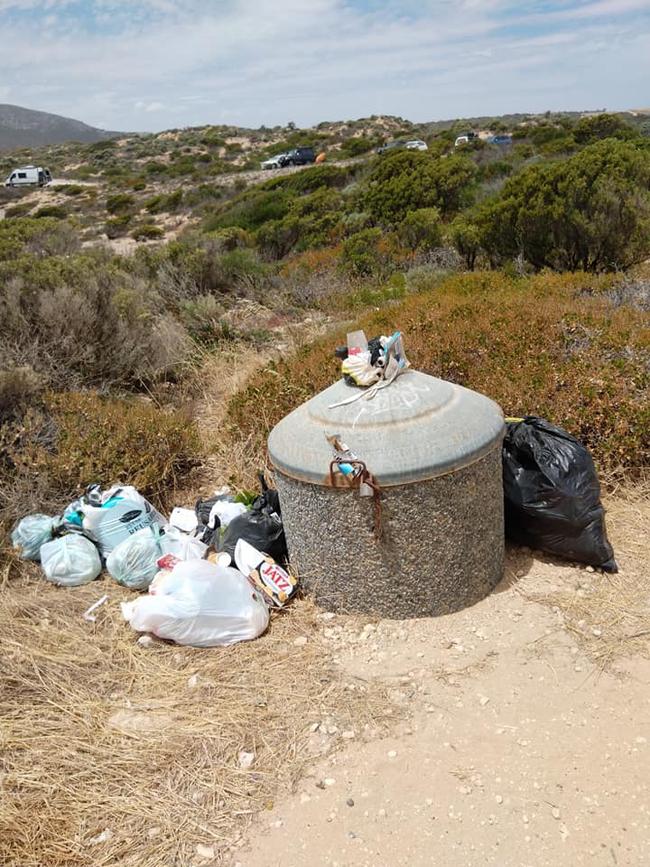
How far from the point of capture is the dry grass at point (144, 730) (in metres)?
2.36

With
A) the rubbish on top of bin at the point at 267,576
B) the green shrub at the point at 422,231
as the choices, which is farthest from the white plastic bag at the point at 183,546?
the green shrub at the point at 422,231

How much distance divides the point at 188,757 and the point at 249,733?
0.24m

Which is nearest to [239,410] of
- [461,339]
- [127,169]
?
[461,339]

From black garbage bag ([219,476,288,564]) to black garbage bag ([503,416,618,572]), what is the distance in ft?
3.97

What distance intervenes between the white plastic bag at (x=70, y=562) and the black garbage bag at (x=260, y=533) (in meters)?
0.76

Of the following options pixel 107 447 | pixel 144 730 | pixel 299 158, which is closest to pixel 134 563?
pixel 107 447

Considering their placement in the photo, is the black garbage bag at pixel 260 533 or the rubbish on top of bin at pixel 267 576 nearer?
the rubbish on top of bin at pixel 267 576

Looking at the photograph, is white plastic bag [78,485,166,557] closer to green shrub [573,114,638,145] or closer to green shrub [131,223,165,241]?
green shrub [131,223,165,241]

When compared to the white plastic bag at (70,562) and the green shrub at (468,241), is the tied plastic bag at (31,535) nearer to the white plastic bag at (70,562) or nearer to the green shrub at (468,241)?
the white plastic bag at (70,562)

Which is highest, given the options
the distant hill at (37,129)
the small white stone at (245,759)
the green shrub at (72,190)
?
the distant hill at (37,129)

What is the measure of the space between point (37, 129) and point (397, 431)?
14671 cm

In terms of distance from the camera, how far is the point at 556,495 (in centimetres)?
346

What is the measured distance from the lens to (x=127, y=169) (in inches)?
1725

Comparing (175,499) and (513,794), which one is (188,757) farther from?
(175,499)
